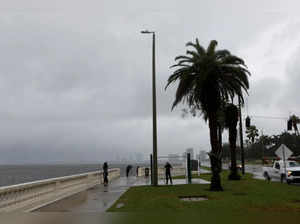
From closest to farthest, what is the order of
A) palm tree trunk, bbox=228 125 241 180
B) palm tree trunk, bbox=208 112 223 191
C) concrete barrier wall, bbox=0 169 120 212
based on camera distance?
concrete barrier wall, bbox=0 169 120 212, palm tree trunk, bbox=208 112 223 191, palm tree trunk, bbox=228 125 241 180

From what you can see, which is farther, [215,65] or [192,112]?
[192,112]

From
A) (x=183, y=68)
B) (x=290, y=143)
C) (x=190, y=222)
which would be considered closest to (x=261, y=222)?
Answer: (x=190, y=222)

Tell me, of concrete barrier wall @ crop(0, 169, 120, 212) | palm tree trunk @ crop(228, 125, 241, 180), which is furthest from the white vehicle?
concrete barrier wall @ crop(0, 169, 120, 212)

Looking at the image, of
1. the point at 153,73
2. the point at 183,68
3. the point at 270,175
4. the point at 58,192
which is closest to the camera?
the point at 58,192

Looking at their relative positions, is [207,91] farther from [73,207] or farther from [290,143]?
[290,143]

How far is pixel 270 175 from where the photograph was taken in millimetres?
30109

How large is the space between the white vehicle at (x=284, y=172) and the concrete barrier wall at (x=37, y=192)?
44.5 feet

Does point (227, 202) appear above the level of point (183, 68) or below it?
below

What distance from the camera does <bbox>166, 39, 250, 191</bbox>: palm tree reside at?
20672 mm

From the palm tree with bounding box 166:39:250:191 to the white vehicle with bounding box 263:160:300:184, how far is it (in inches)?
260

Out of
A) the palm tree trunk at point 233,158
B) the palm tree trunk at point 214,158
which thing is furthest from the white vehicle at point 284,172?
the palm tree trunk at point 214,158

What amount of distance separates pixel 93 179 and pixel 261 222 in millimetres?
23803

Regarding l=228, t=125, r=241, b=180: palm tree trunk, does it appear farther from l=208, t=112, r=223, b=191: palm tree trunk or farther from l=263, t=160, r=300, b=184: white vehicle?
l=208, t=112, r=223, b=191: palm tree trunk

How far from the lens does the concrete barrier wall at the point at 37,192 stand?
12266 mm
